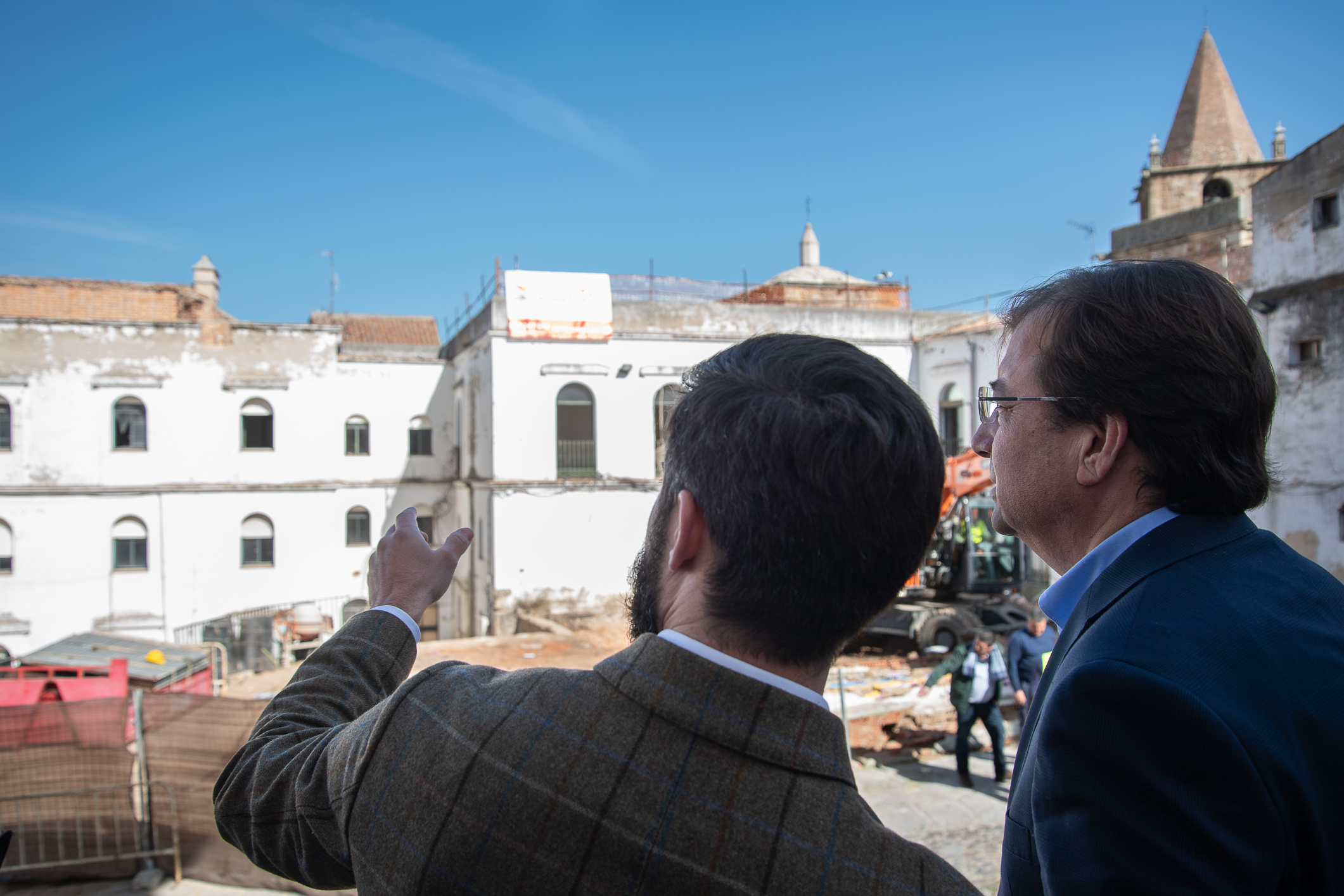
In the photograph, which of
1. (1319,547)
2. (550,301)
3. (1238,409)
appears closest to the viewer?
(1238,409)

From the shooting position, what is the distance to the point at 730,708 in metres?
1.05

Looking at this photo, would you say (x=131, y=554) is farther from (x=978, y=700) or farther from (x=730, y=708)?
(x=730, y=708)

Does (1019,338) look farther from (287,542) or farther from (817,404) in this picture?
(287,542)

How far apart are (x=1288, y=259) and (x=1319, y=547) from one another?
4865 mm

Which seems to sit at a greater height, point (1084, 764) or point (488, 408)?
point (488, 408)

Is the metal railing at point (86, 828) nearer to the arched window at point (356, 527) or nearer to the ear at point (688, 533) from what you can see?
the ear at point (688, 533)

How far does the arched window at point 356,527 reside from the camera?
23156 millimetres

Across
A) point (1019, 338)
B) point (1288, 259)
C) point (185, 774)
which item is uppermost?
point (1288, 259)

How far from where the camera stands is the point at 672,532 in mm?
1196

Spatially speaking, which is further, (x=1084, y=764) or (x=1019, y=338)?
(x=1019, y=338)

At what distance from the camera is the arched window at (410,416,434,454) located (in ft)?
78.4

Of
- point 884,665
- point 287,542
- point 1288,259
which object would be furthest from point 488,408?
point 1288,259

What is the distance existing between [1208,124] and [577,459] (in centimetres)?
2494

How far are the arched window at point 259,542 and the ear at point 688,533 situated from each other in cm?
2357
